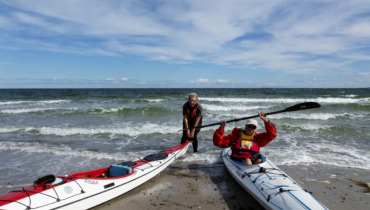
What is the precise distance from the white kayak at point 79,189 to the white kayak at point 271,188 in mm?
1689

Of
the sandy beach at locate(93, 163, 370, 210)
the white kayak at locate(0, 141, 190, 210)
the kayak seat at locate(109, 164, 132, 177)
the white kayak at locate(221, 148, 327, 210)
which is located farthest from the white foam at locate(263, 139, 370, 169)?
the kayak seat at locate(109, 164, 132, 177)

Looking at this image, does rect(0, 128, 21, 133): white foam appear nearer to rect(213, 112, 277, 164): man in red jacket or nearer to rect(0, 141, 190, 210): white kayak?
rect(0, 141, 190, 210): white kayak

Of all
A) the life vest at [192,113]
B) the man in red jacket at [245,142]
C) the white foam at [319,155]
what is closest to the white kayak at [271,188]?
the man in red jacket at [245,142]

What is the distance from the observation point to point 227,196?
376 cm

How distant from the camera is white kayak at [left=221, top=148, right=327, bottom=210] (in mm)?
2926

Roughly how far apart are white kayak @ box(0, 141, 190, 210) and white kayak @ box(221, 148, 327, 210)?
5.54 ft

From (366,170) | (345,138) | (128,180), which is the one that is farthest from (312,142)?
(128,180)

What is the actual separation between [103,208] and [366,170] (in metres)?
5.60

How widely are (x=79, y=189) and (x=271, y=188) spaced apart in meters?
2.83

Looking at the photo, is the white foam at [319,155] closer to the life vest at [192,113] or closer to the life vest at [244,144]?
the life vest at [244,144]

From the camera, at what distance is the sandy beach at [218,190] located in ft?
11.5

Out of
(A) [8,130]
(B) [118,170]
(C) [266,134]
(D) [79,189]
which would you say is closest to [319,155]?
(C) [266,134]

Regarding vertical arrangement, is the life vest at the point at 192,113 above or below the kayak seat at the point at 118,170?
above

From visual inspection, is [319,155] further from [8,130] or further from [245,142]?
[8,130]
